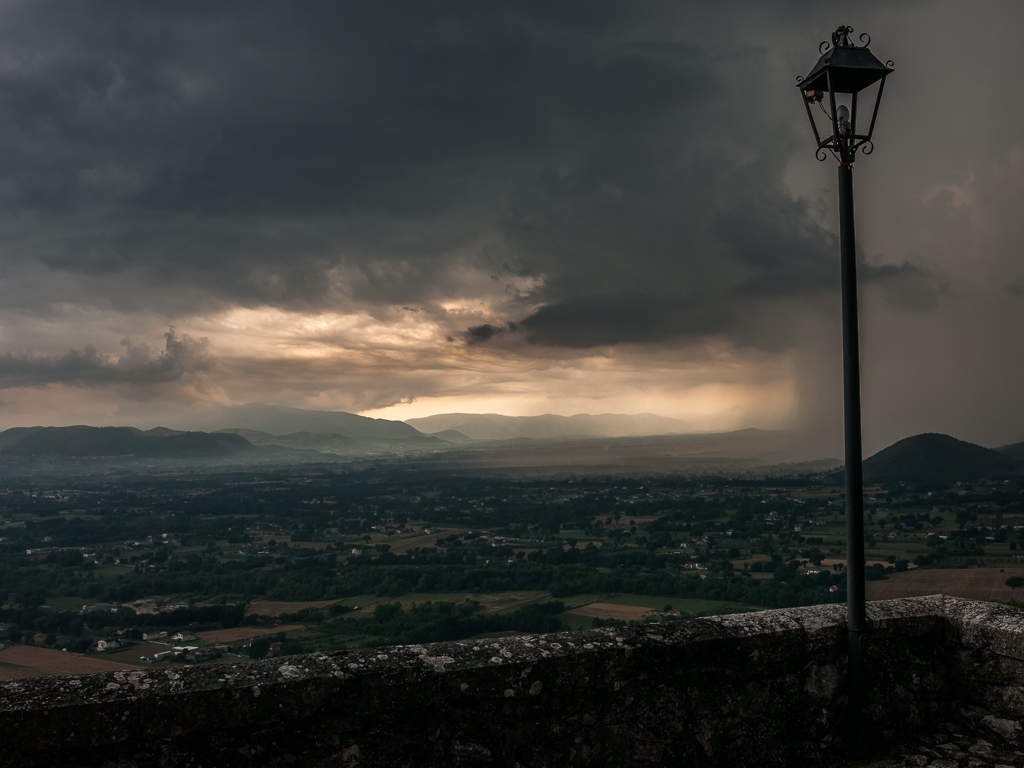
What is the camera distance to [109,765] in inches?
98.1

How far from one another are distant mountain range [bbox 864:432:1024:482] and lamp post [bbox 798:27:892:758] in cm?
6775

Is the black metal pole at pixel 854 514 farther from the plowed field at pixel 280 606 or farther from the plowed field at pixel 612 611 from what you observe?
the plowed field at pixel 280 606

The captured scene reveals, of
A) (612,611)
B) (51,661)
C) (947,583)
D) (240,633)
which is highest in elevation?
(947,583)

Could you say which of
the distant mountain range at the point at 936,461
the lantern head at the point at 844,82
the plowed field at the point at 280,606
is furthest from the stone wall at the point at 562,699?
the distant mountain range at the point at 936,461

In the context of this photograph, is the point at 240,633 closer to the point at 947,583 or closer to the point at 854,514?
the point at 947,583

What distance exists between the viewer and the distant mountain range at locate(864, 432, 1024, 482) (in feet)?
207

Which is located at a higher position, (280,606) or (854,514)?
(854,514)

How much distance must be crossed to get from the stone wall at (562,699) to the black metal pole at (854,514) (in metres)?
0.09

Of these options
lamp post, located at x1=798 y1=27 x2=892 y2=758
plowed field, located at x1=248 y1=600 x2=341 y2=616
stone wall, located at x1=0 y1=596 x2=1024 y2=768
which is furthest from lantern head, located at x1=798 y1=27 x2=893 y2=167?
plowed field, located at x1=248 y1=600 x2=341 y2=616

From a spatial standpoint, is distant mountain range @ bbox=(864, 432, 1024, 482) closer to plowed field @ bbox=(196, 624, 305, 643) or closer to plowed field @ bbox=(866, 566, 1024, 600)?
plowed field @ bbox=(866, 566, 1024, 600)

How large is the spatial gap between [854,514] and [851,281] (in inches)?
57.3

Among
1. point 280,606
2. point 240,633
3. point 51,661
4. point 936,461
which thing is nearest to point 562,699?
point 51,661

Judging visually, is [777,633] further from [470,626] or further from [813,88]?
[470,626]

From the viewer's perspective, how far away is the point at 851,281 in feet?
12.6
